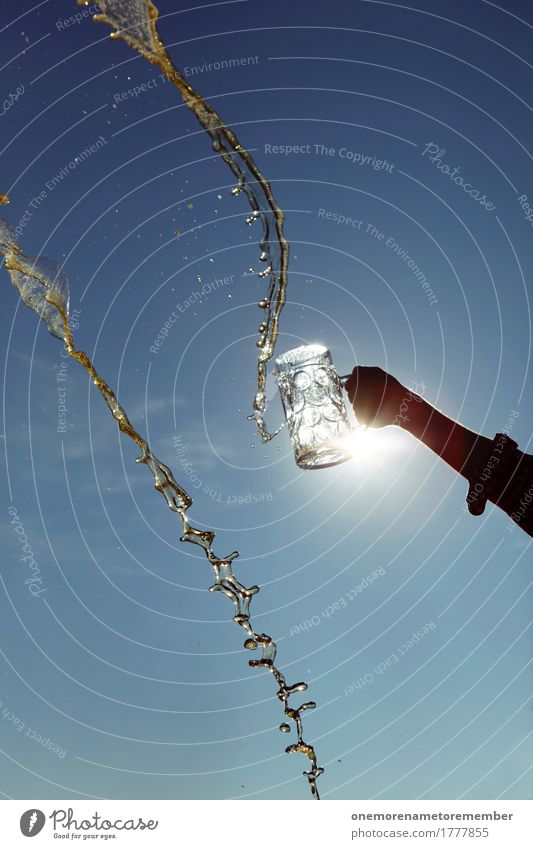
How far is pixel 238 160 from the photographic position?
6.67 m

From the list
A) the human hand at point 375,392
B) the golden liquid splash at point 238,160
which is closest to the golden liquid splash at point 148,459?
the golden liquid splash at point 238,160

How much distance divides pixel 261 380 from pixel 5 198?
3.73m

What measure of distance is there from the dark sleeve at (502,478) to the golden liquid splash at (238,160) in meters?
2.35

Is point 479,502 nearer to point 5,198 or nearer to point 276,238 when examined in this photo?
point 276,238

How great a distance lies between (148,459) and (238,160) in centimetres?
368

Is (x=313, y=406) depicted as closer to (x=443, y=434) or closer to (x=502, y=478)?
(x=443, y=434)

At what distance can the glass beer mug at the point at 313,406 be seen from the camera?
5.95 metres

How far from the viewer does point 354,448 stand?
5.87 m
